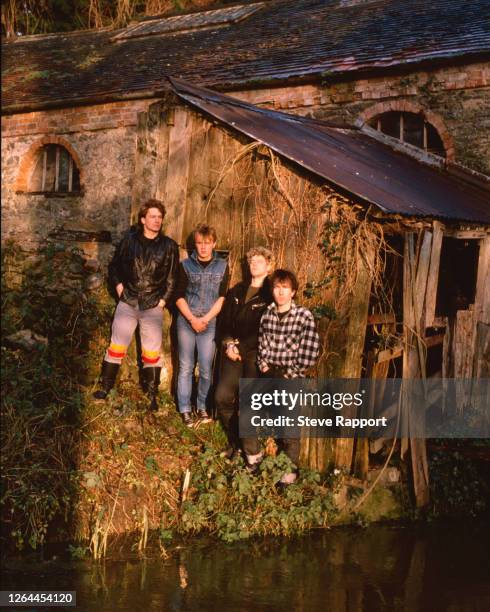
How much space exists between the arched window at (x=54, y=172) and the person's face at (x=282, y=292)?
8592 mm

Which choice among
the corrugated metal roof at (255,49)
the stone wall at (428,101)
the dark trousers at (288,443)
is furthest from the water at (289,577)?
the corrugated metal roof at (255,49)

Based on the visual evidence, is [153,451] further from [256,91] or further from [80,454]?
[256,91]

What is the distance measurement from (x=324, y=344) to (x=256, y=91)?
657cm

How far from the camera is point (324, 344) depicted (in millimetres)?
6383

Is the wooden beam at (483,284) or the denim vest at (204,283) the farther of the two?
the wooden beam at (483,284)

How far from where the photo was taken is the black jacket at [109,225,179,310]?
659 centimetres

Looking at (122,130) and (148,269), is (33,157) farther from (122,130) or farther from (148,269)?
(148,269)

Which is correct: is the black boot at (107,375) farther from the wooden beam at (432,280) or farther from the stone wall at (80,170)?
the stone wall at (80,170)

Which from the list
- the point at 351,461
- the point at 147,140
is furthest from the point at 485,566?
the point at 147,140

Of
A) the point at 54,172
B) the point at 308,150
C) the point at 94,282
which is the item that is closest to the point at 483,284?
the point at 308,150

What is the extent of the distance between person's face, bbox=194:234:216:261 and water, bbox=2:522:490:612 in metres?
2.46

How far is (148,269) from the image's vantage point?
6578 millimetres

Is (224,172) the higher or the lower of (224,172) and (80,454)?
the higher

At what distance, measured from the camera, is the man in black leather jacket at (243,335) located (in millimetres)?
6199
